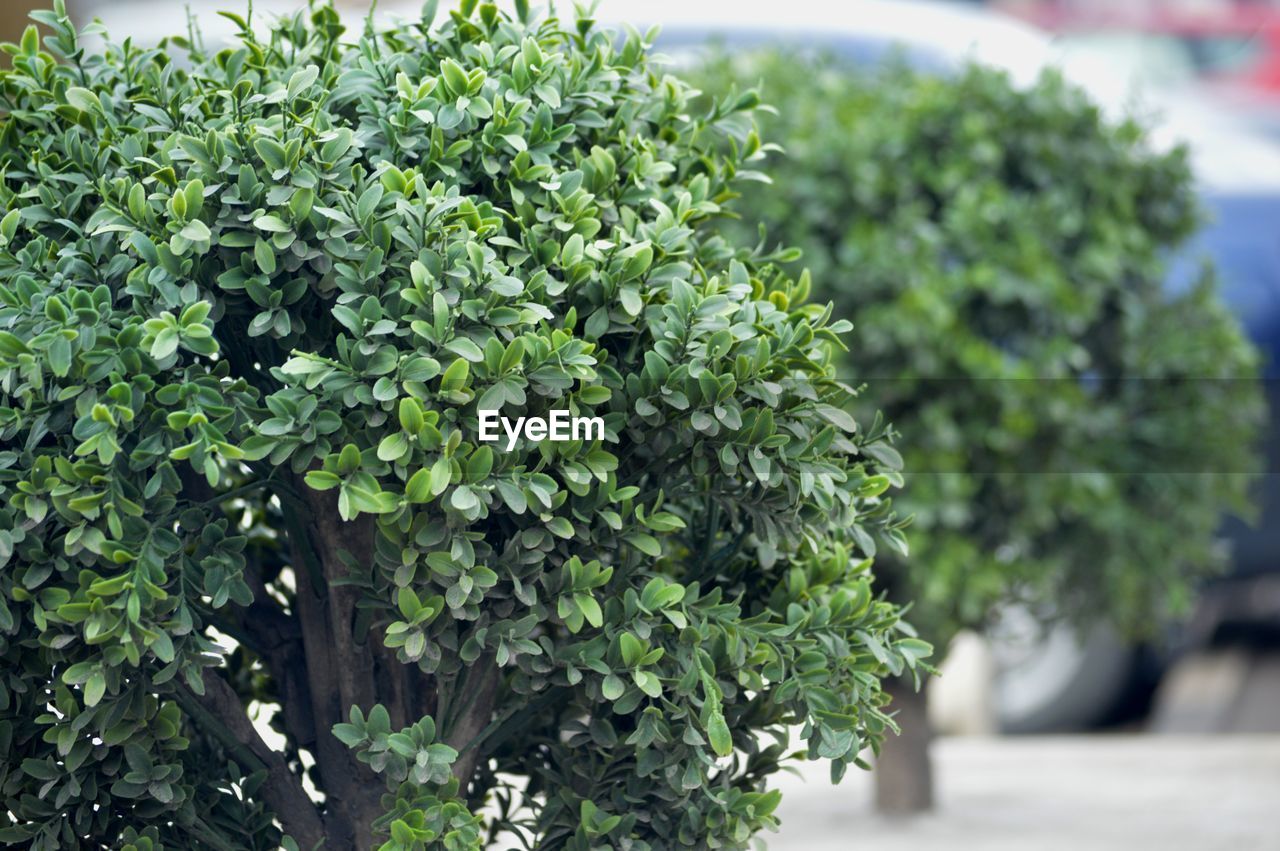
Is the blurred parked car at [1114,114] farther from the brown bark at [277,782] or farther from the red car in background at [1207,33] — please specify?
the red car in background at [1207,33]

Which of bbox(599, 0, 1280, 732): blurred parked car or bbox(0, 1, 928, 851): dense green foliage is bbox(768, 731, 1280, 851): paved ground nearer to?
bbox(599, 0, 1280, 732): blurred parked car

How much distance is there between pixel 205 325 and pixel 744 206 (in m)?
2.76

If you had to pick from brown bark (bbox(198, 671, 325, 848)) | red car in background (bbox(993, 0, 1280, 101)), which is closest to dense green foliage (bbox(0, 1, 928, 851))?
brown bark (bbox(198, 671, 325, 848))

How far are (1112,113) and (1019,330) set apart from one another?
1.60 m

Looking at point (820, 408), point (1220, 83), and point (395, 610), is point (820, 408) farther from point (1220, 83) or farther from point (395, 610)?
point (1220, 83)

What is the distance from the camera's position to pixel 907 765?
4.91 m

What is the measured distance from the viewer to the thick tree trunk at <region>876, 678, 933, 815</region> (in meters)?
4.80

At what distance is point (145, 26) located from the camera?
729 cm

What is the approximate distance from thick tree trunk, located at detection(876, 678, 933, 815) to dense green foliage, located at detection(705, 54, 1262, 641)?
35 centimetres

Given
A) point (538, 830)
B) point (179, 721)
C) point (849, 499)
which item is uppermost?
point (849, 499)

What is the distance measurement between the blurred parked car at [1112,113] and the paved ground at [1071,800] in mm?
337

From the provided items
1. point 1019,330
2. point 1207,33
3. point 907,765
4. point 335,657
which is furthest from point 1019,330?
point 1207,33

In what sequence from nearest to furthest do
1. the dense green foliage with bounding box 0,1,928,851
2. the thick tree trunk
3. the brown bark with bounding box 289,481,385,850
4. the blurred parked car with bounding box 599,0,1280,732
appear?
the dense green foliage with bounding box 0,1,928,851
the brown bark with bounding box 289,481,385,850
the thick tree trunk
the blurred parked car with bounding box 599,0,1280,732

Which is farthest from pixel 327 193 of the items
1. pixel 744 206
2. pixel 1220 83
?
pixel 1220 83
